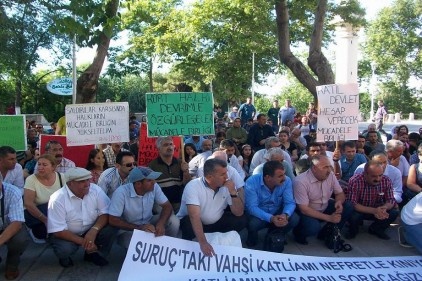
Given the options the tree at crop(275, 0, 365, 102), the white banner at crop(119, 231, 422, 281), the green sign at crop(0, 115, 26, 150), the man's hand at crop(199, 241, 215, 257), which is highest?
the tree at crop(275, 0, 365, 102)

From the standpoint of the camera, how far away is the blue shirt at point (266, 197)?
575 cm

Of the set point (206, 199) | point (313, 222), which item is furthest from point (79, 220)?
point (313, 222)

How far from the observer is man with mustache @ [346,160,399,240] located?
6016 mm

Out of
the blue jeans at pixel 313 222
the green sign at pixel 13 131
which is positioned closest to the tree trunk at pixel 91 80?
the green sign at pixel 13 131

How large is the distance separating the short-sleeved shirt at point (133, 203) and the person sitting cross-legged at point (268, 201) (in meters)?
1.09

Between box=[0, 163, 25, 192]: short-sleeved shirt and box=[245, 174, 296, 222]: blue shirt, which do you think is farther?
box=[0, 163, 25, 192]: short-sleeved shirt

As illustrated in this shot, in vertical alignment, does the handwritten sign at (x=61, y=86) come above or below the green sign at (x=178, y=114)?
above

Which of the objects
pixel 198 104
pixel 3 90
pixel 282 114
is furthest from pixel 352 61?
pixel 198 104

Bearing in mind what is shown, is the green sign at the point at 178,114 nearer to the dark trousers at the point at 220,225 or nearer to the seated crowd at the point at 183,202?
the seated crowd at the point at 183,202

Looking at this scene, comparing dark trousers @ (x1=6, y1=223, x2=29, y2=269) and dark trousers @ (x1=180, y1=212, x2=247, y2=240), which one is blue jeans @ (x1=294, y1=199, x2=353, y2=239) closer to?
dark trousers @ (x1=180, y1=212, x2=247, y2=240)

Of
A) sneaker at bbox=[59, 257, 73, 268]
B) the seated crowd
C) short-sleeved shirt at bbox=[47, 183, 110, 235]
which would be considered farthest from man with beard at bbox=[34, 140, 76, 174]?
sneaker at bbox=[59, 257, 73, 268]

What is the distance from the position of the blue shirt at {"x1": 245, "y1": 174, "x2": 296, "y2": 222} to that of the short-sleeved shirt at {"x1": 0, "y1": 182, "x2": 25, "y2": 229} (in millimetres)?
2525

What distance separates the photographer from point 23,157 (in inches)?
337

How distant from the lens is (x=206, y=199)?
5367mm
